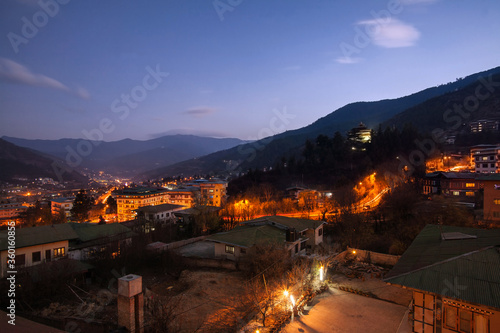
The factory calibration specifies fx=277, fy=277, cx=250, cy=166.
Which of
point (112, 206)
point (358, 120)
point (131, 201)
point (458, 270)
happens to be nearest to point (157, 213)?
point (131, 201)

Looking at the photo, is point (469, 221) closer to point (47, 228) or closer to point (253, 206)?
point (253, 206)

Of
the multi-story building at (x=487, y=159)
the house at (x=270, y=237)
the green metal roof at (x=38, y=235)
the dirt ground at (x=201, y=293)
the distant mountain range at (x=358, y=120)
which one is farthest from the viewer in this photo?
the distant mountain range at (x=358, y=120)

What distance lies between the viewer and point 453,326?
5664 millimetres

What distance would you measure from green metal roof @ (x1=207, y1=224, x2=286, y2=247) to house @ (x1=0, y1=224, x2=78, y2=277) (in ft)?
28.4

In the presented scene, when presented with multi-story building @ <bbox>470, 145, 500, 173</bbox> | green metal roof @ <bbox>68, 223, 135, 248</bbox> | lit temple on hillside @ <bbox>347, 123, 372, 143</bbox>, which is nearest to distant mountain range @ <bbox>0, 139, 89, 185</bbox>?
green metal roof @ <bbox>68, 223, 135, 248</bbox>

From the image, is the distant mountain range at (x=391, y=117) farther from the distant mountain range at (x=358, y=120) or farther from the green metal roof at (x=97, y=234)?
the green metal roof at (x=97, y=234)

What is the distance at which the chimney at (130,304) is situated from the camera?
7121mm

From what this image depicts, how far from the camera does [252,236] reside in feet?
55.2

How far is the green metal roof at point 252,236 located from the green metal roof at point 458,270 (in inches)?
361

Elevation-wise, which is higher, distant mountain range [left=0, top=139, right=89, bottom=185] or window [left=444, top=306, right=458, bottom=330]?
distant mountain range [left=0, top=139, right=89, bottom=185]

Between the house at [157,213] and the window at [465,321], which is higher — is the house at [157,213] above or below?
below

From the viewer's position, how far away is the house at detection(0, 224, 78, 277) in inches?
567

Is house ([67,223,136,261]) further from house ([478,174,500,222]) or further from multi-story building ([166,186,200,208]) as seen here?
multi-story building ([166,186,200,208])

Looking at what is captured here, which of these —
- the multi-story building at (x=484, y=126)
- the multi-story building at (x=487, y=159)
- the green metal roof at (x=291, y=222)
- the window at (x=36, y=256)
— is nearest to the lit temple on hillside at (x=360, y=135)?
the multi-story building at (x=487, y=159)
